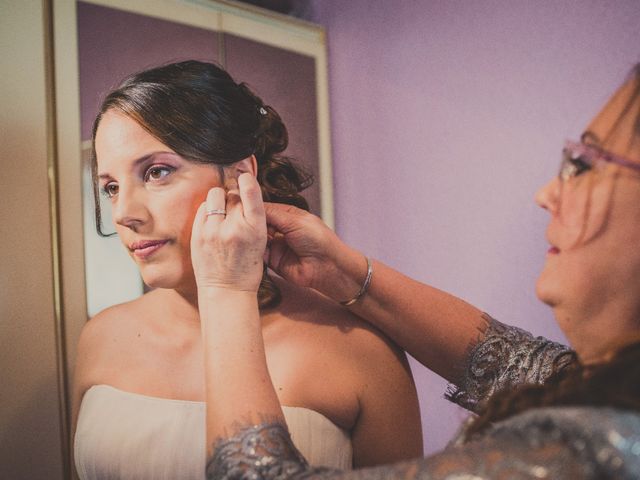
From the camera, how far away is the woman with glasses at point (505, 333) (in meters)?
0.51

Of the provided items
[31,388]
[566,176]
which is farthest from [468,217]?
[31,388]

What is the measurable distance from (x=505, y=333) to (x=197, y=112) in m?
0.70

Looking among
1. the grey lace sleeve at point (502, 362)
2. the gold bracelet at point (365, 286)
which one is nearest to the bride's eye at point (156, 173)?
the gold bracelet at point (365, 286)

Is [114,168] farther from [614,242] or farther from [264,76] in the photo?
[264,76]

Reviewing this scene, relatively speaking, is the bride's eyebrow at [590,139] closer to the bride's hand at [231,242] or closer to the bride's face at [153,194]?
the bride's hand at [231,242]

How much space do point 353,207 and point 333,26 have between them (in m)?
0.67

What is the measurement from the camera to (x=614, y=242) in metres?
0.67

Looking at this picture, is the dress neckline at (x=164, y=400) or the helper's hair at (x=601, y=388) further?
the dress neckline at (x=164, y=400)

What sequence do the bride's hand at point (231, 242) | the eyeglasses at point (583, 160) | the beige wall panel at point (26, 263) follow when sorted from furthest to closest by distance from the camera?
the beige wall panel at point (26, 263) < the bride's hand at point (231, 242) < the eyeglasses at point (583, 160)

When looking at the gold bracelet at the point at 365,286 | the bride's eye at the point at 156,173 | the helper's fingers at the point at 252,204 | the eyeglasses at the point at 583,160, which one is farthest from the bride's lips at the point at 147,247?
the eyeglasses at the point at 583,160

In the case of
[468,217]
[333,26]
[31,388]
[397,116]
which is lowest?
[31,388]

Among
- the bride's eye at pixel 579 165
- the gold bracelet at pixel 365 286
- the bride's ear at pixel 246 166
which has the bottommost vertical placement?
the gold bracelet at pixel 365 286

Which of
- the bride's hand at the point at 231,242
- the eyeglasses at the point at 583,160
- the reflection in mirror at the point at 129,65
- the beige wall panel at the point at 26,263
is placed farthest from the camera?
the reflection in mirror at the point at 129,65

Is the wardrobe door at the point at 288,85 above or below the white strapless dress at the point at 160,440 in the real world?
above
